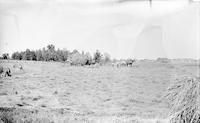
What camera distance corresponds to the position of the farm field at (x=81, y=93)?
32.0 feet

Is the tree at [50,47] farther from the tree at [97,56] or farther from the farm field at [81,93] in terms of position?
the tree at [97,56]

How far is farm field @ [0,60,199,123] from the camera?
9.77 meters

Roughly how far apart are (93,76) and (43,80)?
13.3ft

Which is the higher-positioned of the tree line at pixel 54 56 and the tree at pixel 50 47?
the tree at pixel 50 47

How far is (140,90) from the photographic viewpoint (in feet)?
50.3

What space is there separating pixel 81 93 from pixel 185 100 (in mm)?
9632

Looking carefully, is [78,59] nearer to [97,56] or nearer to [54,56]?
[97,56]

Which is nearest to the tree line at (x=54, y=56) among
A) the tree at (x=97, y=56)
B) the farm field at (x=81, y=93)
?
the tree at (x=97, y=56)

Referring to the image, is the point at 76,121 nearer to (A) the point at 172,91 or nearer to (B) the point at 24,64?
(A) the point at 172,91

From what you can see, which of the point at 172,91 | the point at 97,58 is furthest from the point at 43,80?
the point at 172,91

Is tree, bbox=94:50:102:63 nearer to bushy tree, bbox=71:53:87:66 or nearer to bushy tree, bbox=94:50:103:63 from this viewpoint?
bushy tree, bbox=94:50:103:63

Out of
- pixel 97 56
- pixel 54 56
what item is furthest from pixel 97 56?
pixel 54 56

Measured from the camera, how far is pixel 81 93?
13.5 metres

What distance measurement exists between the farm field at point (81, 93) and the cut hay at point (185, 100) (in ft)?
10.0
